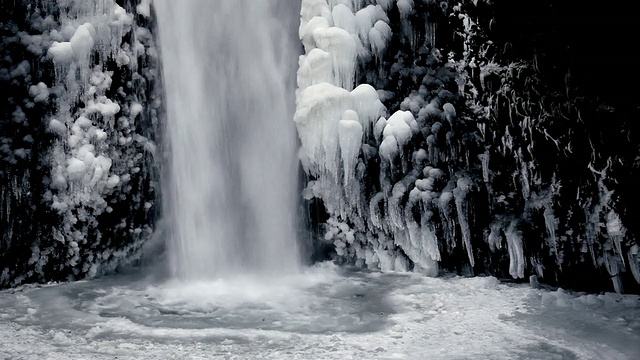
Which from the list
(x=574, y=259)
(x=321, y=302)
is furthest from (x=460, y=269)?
(x=321, y=302)

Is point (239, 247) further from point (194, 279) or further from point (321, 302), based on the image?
point (321, 302)

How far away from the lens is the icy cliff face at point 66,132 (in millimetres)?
4793

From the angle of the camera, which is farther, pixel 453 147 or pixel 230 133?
pixel 230 133

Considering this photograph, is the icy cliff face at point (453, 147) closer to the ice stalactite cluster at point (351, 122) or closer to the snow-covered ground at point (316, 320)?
the ice stalactite cluster at point (351, 122)

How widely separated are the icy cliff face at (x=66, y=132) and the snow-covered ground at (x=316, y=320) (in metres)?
0.39

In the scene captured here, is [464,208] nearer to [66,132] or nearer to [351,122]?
[351,122]

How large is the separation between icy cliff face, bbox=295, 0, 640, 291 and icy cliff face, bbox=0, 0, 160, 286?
1.67 meters

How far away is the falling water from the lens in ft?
18.3

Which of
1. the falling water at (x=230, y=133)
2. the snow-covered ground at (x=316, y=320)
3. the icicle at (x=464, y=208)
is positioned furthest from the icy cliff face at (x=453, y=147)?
the falling water at (x=230, y=133)

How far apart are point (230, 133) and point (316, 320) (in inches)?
93.9

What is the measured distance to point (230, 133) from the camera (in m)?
5.70

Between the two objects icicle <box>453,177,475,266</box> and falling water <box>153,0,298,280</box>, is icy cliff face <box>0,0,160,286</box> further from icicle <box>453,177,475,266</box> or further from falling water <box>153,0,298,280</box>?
icicle <box>453,177,475,266</box>

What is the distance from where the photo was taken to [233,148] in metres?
5.70

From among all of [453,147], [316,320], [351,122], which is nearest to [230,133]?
[351,122]
